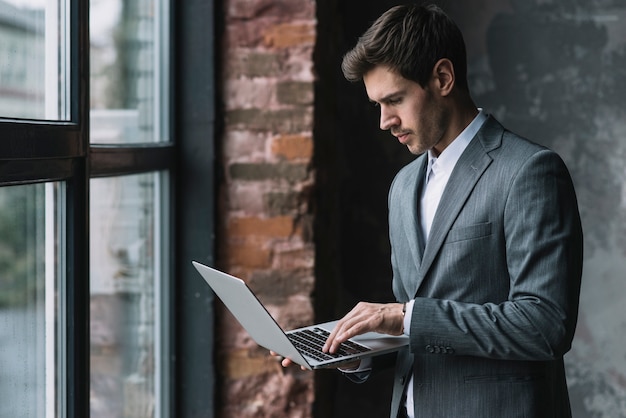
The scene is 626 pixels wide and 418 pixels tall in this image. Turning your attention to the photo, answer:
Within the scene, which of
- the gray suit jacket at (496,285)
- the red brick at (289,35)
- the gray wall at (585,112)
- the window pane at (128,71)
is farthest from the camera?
the gray wall at (585,112)

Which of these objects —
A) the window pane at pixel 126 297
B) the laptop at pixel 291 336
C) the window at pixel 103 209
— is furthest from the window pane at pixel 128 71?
the laptop at pixel 291 336

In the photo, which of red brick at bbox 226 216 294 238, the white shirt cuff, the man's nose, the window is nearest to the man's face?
the man's nose

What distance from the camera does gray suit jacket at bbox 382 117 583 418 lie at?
149 centimetres

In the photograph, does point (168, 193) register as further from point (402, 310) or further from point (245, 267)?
point (402, 310)

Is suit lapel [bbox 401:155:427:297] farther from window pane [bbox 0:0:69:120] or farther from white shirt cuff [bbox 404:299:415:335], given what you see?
window pane [bbox 0:0:69:120]

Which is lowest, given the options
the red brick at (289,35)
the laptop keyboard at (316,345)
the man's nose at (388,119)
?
the laptop keyboard at (316,345)

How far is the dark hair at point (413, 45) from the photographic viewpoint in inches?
63.6

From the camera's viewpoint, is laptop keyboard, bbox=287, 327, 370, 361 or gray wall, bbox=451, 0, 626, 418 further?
gray wall, bbox=451, 0, 626, 418

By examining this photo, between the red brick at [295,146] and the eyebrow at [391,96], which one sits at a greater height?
the eyebrow at [391,96]

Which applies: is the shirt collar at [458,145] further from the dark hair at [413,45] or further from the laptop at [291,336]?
the laptop at [291,336]

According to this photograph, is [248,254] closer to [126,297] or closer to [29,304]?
[126,297]

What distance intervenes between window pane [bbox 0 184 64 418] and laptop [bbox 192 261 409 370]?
27 centimetres

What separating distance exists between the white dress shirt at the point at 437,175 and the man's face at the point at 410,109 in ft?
0.12

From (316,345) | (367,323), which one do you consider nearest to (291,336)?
(316,345)
